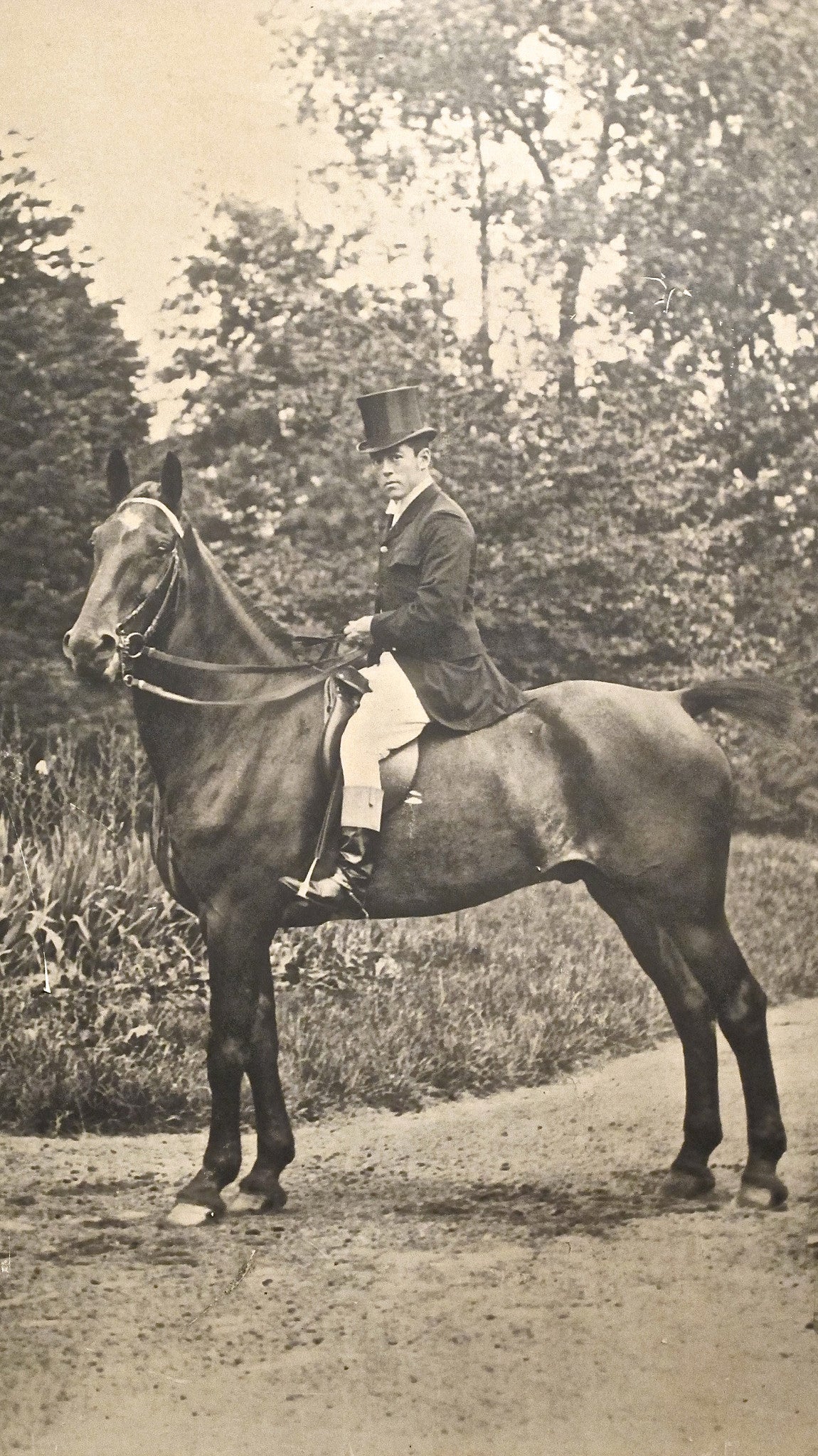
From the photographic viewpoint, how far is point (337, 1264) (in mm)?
3836

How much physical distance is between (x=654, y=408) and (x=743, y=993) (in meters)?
1.78

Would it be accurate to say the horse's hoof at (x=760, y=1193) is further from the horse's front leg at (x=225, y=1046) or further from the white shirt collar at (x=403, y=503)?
the white shirt collar at (x=403, y=503)

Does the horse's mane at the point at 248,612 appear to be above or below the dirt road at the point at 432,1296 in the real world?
above

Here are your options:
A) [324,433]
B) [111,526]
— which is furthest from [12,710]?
[324,433]

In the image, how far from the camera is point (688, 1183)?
4.02m

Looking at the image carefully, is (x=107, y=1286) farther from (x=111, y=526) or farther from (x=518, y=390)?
(x=518, y=390)

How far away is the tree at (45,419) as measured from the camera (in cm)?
399

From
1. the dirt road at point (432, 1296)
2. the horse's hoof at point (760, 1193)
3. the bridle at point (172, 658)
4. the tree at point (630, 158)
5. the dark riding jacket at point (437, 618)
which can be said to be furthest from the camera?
the tree at point (630, 158)

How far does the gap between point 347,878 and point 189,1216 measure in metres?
1.04

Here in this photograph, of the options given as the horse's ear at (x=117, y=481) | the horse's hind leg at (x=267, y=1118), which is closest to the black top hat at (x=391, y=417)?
the horse's ear at (x=117, y=481)

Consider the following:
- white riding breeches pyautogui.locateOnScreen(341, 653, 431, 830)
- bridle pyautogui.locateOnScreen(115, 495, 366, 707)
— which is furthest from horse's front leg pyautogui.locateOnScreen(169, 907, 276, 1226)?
bridle pyautogui.locateOnScreen(115, 495, 366, 707)

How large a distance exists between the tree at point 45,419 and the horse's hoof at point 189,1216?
145 cm

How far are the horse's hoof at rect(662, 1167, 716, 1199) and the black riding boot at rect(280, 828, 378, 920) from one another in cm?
123

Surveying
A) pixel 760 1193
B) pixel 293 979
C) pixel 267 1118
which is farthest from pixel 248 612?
pixel 760 1193
